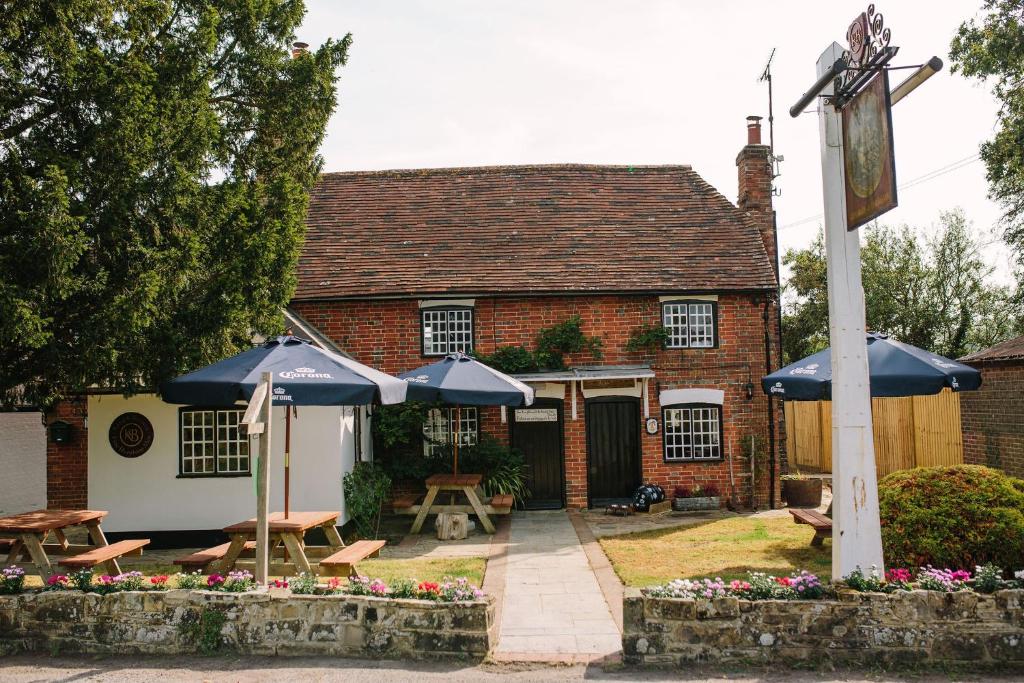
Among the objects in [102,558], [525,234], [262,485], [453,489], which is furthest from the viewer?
[525,234]

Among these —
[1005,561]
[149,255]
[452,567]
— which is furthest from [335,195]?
[1005,561]

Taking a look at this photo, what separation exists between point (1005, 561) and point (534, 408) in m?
9.24

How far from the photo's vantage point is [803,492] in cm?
1574

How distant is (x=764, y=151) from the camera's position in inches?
681

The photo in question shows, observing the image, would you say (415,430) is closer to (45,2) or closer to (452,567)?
(452,567)

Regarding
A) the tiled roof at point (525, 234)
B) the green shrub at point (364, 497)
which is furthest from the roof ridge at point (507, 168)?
the green shrub at point (364, 497)

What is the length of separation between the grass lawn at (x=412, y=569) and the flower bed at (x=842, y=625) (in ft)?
11.5

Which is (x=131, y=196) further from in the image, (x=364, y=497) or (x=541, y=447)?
(x=541, y=447)

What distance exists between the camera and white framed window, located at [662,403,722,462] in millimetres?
15727

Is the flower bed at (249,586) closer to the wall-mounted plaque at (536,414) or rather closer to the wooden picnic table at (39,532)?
the wooden picnic table at (39,532)

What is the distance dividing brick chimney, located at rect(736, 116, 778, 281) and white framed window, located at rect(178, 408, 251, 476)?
11494 mm

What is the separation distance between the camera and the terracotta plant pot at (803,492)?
51.6 ft

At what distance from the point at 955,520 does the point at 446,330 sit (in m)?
10.0

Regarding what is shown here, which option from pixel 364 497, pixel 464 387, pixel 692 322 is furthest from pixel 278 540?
pixel 692 322
